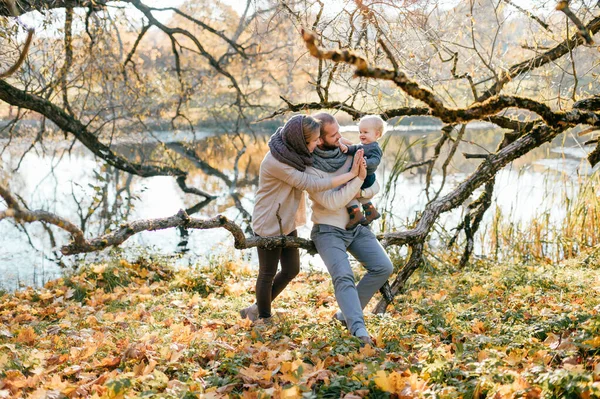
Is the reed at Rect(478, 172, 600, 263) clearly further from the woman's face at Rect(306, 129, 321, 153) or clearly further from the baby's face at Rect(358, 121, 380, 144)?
the woman's face at Rect(306, 129, 321, 153)

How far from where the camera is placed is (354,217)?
3.81 m

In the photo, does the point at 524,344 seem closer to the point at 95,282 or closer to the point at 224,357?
the point at 224,357

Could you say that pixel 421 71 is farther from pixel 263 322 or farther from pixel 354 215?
pixel 263 322

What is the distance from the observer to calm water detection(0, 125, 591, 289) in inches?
311

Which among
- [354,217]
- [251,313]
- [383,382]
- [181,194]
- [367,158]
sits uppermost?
[181,194]

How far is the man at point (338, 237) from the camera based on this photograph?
12.1ft

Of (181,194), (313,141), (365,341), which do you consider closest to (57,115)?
(313,141)

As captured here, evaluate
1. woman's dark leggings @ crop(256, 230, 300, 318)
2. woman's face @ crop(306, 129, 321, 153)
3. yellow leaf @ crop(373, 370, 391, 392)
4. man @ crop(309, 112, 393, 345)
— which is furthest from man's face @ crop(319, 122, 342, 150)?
yellow leaf @ crop(373, 370, 391, 392)

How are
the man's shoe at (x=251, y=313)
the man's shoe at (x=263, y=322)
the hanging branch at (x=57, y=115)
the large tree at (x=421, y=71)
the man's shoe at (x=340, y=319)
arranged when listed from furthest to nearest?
1. the hanging branch at (x=57, y=115)
2. the man's shoe at (x=251, y=313)
3. the man's shoe at (x=263, y=322)
4. the man's shoe at (x=340, y=319)
5. the large tree at (x=421, y=71)

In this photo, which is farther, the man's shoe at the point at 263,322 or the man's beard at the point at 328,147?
the man's shoe at the point at 263,322

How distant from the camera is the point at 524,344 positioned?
297cm

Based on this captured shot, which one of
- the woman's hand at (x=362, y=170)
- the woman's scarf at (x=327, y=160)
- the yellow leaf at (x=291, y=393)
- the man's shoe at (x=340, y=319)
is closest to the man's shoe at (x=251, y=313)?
the man's shoe at (x=340, y=319)

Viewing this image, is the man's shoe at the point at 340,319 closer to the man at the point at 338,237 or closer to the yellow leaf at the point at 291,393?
the man at the point at 338,237

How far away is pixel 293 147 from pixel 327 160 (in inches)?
11.8
